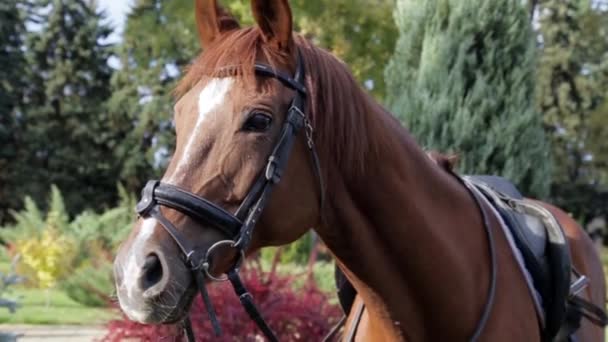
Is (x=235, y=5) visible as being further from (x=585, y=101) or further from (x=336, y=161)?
(x=585, y=101)

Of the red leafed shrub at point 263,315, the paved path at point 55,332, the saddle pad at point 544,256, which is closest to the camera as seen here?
the saddle pad at point 544,256

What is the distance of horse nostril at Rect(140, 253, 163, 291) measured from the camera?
5.62ft

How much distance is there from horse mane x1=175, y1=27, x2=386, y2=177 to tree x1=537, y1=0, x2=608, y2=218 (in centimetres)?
2851

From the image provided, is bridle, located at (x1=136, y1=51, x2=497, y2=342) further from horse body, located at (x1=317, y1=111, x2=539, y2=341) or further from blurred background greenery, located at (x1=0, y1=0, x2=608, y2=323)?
blurred background greenery, located at (x1=0, y1=0, x2=608, y2=323)

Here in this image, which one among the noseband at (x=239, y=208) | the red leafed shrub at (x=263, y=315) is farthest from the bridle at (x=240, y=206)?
the red leafed shrub at (x=263, y=315)

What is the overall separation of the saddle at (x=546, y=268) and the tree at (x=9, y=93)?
101 ft

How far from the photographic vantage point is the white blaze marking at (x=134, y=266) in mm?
1716

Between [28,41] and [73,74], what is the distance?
2.78 m

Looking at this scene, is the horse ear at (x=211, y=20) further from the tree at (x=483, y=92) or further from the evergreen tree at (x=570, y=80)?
the evergreen tree at (x=570, y=80)

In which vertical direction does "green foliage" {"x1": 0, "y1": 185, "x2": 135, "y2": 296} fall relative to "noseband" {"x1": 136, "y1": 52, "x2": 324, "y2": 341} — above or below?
below

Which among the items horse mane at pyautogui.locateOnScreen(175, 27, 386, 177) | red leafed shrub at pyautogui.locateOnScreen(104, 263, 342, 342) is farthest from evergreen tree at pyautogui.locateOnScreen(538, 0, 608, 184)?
horse mane at pyautogui.locateOnScreen(175, 27, 386, 177)

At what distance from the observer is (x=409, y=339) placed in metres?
2.27

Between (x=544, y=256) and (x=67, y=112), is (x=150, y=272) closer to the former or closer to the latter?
(x=544, y=256)

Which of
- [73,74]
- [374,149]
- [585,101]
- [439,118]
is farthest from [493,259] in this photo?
[73,74]
